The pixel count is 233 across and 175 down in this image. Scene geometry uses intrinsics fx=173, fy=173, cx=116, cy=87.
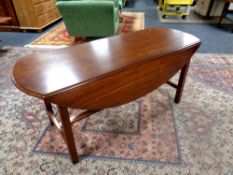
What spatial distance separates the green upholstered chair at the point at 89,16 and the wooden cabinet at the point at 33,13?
0.93m

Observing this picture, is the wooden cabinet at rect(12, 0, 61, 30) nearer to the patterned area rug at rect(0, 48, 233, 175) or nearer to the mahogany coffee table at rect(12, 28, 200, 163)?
the patterned area rug at rect(0, 48, 233, 175)

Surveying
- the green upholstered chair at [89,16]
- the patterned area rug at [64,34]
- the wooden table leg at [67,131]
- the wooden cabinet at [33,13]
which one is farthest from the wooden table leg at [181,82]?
the wooden cabinet at [33,13]

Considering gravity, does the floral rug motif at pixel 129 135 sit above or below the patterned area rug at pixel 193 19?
below

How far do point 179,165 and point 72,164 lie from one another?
74 centimetres

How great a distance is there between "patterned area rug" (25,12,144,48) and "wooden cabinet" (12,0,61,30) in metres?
0.26

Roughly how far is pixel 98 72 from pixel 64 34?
2795 millimetres

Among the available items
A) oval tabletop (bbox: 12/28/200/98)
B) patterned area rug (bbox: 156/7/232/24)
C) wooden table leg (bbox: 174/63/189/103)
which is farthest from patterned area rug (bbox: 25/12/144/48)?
wooden table leg (bbox: 174/63/189/103)

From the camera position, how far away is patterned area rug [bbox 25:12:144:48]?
304 centimetres

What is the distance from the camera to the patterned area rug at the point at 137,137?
119 cm

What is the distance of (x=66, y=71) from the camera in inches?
41.3

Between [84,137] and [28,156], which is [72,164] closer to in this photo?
[84,137]

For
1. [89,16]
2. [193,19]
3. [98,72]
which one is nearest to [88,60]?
[98,72]

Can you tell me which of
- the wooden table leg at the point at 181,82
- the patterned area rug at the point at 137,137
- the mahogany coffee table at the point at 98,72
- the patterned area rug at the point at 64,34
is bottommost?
the patterned area rug at the point at 137,137

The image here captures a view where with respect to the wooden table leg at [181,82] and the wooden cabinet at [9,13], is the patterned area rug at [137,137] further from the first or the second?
the wooden cabinet at [9,13]
